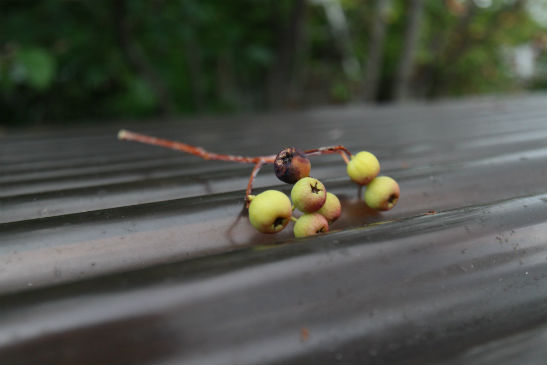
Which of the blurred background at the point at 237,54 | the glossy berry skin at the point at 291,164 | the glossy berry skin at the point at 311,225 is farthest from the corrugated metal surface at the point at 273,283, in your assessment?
the blurred background at the point at 237,54

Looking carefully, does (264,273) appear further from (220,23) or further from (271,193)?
(220,23)

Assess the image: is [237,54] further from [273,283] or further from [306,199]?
[273,283]

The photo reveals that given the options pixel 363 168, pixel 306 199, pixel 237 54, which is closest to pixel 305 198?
pixel 306 199

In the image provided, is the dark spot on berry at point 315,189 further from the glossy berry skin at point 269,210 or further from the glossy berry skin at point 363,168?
the glossy berry skin at point 363,168

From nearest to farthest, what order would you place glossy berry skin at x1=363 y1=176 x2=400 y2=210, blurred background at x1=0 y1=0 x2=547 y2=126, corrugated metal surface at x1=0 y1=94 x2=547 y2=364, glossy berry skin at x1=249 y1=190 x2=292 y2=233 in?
corrugated metal surface at x1=0 y1=94 x2=547 y2=364, glossy berry skin at x1=249 y1=190 x2=292 y2=233, glossy berry skin at x1=363 y1=176 x2=400 y2=210, blurred background at x1=0 y1=0 x2=547 y2=126

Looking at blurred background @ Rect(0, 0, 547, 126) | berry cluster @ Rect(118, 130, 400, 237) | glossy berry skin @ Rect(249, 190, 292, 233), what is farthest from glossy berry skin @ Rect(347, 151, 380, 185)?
blurred background @ Rect(0, 0, 547, 126)

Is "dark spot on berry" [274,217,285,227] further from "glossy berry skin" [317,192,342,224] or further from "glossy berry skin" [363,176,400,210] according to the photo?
"glossy berry skin" [363,176,400,210]
